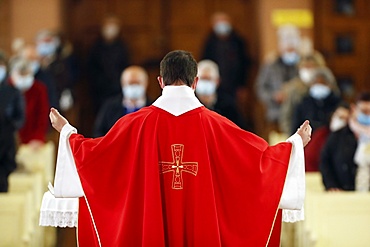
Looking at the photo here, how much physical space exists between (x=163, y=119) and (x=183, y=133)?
0.55 feet

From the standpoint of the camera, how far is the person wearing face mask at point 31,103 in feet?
44.4

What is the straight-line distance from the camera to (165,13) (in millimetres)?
18062

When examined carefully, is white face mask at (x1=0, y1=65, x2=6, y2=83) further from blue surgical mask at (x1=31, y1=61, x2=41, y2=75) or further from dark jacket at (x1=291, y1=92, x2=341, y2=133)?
dark jacket at (x1=291, y1=92, x2=341, y2=133)

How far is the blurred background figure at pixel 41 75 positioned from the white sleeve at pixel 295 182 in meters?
7.66

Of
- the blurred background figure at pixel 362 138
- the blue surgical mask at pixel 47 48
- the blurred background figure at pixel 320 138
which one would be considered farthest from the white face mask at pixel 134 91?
the blue surgical mask at pixel 47 48

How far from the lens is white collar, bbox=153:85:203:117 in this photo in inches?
290

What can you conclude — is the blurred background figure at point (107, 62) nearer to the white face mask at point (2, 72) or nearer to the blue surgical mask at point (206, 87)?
the white face mask at point (2, 72)

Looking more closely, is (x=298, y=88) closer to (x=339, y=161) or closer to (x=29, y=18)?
(x=339, y=161)

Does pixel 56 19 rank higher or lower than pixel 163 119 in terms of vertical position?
higher

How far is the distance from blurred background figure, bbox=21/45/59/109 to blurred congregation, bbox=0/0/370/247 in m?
0.02

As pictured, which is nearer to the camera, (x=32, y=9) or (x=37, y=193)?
(x=37, y=193)

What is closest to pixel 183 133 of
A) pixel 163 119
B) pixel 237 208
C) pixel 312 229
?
pixel 163 119

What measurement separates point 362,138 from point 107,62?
6899 millimetres

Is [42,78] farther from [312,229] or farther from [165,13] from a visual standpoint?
[312,229]
